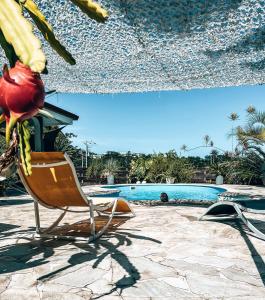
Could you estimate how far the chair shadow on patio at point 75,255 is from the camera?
10.5 feet

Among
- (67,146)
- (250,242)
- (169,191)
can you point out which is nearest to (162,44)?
(250,242)

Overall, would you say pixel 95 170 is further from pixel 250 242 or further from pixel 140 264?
pixel 140 264

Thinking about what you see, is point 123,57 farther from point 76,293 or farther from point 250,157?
point 250,157

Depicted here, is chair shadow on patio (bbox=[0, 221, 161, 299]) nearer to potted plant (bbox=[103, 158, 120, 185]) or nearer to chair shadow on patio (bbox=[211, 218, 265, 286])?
chair shadow on patio (bbox=[211, 218, 265, 286])

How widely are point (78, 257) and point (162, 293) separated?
4.39ft

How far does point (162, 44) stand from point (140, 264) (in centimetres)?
353

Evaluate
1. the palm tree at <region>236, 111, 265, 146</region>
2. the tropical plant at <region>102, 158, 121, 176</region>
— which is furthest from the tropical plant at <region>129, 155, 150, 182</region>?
the palm tree at <region>236, 111, 265, 146</region>

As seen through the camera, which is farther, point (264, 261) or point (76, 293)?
point (264, 261)

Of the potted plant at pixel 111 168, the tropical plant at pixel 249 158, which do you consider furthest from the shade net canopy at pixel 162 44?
the potted plant at pixel 111 168

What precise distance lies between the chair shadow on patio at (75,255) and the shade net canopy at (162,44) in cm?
302

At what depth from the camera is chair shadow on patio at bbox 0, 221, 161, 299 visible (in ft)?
10.5

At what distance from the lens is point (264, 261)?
3.62 m

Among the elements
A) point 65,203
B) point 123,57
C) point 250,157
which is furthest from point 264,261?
point 250,157

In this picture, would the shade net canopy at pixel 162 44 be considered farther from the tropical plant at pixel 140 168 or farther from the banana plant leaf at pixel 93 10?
the tropical plant at pixel 140 168
